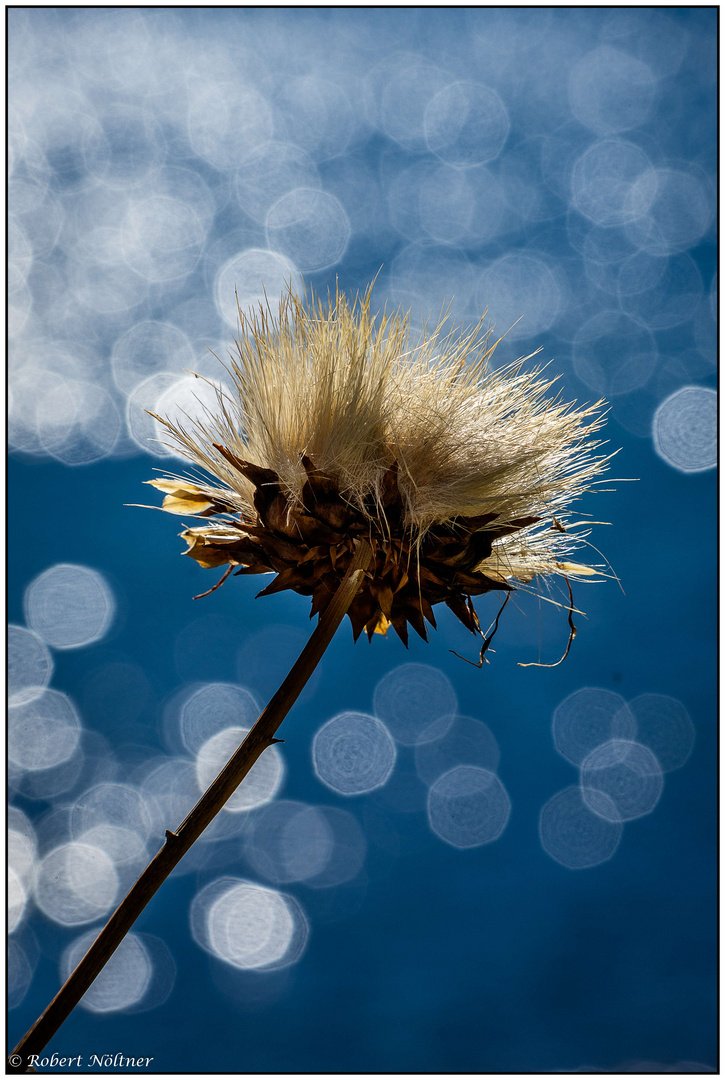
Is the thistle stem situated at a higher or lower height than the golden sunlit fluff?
lower

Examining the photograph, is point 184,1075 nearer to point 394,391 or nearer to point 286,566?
point 286,566

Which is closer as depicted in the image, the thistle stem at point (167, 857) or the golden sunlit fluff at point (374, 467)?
the thistle stem at point (167, 857)

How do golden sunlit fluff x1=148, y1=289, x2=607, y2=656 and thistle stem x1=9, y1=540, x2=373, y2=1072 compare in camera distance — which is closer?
thistle stem x1=9, y1=540, x2=373, y2=1072

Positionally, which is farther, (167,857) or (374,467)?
(374,467)

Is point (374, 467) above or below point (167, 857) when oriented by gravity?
above

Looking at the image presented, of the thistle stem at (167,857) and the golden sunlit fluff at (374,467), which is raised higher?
the golden sunlit fluff at (374,467)
